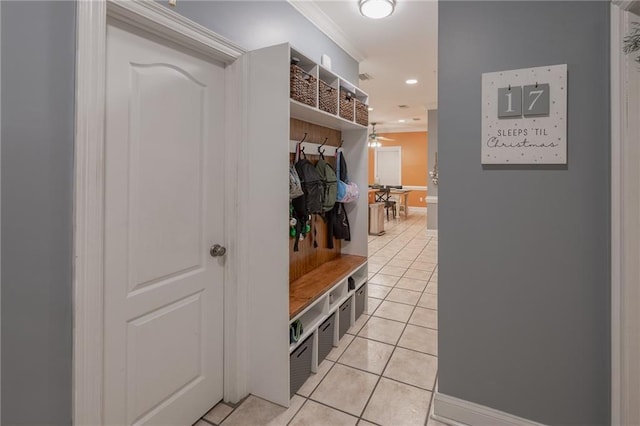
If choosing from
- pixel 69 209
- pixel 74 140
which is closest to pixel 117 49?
pixel 74 140

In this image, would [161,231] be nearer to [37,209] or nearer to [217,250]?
[217,250]

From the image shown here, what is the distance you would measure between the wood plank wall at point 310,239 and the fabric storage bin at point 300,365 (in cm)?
54

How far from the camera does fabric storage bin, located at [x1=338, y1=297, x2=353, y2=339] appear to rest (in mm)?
2679

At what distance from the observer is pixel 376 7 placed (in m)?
2.45

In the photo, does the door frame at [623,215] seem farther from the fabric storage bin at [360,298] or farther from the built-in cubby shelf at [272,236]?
the fabric storage bin at [360,298]

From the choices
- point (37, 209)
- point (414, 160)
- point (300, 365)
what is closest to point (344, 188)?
point (300, 365)

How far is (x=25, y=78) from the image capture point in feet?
3.43

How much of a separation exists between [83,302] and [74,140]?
608 mm

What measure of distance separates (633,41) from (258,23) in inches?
73.2

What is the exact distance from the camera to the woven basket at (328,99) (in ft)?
7.52

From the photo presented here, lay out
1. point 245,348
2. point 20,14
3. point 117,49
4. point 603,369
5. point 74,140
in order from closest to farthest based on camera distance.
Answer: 1. point 20,14
2. point 74,140
3. point 117,49
4. point 603,369
5. point 245,348

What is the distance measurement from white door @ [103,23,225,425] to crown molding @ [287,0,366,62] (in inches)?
41.9

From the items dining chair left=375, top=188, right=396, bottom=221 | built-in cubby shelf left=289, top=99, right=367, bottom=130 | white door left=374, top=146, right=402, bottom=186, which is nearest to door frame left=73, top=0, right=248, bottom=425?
built-in cubby shelf left=289, top=99, right=367, bottom=130

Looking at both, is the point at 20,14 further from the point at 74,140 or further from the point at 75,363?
the point at 75,363
